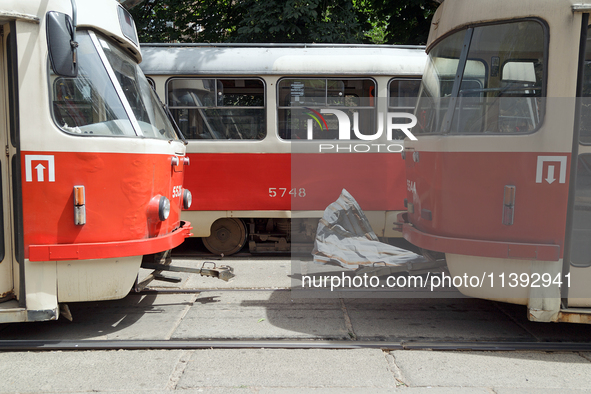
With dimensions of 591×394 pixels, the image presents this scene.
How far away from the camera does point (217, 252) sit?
721 centimetres

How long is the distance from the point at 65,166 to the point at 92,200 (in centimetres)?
33

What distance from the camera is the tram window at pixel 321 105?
6641 mm

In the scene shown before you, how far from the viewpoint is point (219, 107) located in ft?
21.9

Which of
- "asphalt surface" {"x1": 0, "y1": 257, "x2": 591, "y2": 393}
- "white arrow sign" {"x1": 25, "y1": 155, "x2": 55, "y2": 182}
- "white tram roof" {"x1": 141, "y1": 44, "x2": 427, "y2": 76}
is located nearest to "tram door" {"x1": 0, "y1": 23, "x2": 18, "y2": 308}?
"white arrow sign" {"x1": 25, "y1": 155, "x2": 55, "y2": 182}

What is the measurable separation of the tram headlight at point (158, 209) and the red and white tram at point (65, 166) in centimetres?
→ 1

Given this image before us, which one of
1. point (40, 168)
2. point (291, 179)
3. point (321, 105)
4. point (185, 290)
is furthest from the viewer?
point (291, 179)

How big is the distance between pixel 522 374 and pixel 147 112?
12.6 ft

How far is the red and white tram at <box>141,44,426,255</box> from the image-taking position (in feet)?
21.9

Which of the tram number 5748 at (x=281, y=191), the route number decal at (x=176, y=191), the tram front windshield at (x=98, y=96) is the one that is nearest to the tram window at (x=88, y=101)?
the tram front windshield at (x=98, y=96)

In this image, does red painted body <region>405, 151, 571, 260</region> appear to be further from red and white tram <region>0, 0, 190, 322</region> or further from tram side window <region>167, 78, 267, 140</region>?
tram side window <region>167, 78, 267, 140</region>

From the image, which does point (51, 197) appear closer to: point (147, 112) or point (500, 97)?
point (147, 112)

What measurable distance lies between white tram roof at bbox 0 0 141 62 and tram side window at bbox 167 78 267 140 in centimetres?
212

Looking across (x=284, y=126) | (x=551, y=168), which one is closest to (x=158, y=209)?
(x=284, y=126)

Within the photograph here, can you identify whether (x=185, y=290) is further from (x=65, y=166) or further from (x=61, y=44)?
(x=61, y=44)
